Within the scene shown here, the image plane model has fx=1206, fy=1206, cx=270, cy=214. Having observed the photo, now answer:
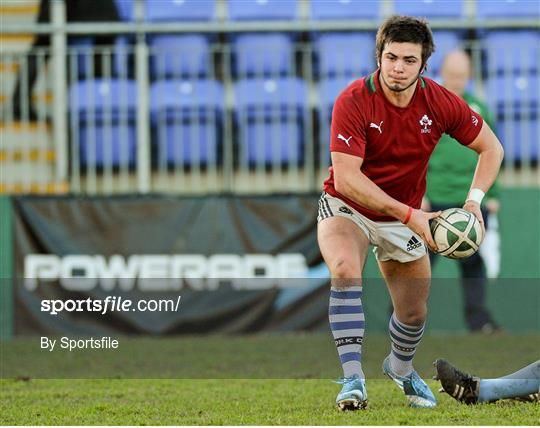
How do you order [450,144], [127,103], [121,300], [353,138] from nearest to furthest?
[353,138] < [450,144] < [121,300] < [127,103]

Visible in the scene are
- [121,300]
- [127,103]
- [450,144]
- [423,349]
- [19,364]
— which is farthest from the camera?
[127,103]

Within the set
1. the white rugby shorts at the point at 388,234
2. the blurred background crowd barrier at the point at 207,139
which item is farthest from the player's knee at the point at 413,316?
the blurred background crowd barrier at the point at 207,139

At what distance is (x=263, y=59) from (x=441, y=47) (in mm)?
1845

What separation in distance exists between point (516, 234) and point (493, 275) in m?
0.45

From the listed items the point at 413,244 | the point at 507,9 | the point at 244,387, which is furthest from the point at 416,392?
the point at 507,9

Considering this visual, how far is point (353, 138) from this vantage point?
20.0 ft

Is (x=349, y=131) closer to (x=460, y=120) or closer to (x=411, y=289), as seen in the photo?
(x=460, y=120)

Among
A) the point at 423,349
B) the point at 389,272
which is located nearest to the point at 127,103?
the point at 423,349

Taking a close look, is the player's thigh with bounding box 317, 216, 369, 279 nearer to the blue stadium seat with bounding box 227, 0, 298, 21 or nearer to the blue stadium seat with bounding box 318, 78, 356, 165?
the blue stadium seat with bounding box 318, 78, 356, 165

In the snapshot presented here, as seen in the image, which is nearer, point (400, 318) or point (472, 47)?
point (400, 318)

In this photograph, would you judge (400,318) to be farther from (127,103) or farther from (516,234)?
(127,103)

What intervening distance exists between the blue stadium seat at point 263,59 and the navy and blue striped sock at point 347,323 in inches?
257

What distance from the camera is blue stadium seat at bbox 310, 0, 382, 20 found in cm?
1301

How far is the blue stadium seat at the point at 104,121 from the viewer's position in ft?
40.1
